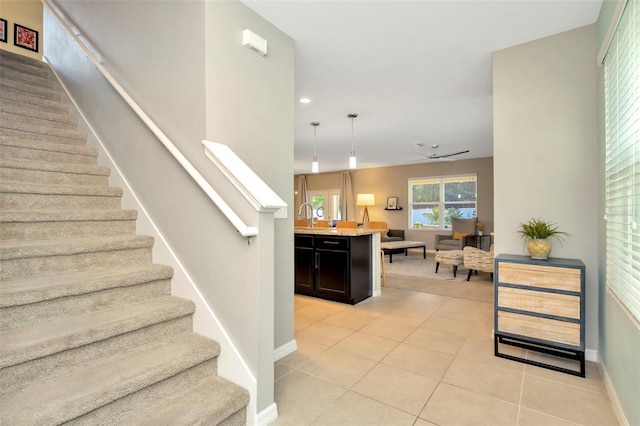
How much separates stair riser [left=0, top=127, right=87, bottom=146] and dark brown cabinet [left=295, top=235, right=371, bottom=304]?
8.23 ft

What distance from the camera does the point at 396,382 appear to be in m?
2.09

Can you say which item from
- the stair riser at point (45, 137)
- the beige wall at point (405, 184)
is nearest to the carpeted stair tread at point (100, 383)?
the stair riser at point (45, 137)

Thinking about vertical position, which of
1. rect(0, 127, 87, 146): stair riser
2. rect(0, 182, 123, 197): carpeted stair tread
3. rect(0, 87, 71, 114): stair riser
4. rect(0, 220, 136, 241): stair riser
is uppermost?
rect(0, 87, 71, 114): stair riser

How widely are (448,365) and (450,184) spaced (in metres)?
7.57

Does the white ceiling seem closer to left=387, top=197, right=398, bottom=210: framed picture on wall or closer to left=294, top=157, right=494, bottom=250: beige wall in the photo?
left=294, top=157, right=494, bottom=250: beige wall

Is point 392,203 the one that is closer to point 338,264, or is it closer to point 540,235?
point 338,264

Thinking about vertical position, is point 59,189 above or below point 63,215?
above

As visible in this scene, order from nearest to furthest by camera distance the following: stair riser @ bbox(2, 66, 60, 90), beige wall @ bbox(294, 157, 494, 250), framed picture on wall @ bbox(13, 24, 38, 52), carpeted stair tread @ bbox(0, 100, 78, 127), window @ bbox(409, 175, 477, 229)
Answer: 1. carpeted stair tread @ bbox(0, 100, 78, 127)
2. stair riser @ bbox(2, 66, 60, 90)
3. framed picture on wall @ bbox(13, 24, 38, 52)
4. beige wall @ bbox(294, 157, 494, 250)
5. window @ bbox(409, 175, 477, 229)

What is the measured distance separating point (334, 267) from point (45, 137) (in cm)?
305

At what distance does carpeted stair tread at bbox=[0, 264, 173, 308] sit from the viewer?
147cm

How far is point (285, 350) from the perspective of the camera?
250 centimetres

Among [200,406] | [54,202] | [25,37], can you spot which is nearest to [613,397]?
[200,406]

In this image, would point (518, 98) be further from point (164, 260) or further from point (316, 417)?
point (164, 260)

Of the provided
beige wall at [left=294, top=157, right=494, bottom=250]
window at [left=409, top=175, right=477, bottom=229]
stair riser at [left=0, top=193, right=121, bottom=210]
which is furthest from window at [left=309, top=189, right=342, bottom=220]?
stair riser at [left=0, top=193, right=121, bottom=210]
